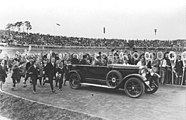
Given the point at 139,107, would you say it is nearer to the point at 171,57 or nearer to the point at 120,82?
the point at 120,82

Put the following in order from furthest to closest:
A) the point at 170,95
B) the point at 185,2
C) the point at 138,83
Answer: the point at 170,95 < the point at 138,83 < the point at 185,2

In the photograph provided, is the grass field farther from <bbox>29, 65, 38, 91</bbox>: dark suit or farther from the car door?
the car door

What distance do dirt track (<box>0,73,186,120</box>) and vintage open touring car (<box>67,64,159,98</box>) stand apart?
1.17ft

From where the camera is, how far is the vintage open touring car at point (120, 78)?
9.50 meters

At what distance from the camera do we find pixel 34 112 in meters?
8.28

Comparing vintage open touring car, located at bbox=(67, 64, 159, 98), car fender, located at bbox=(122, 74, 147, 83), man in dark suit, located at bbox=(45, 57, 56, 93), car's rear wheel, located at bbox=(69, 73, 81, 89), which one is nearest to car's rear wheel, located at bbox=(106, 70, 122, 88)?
vintage open touring car, located at bbox=(67, 64, 159, 98)

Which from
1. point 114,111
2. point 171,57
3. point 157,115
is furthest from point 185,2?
point 171,57

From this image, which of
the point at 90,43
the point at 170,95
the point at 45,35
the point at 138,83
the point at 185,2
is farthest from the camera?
the point at 90,43

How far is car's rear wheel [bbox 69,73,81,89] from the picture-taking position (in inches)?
455

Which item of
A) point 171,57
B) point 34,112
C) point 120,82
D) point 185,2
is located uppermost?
point 185,2

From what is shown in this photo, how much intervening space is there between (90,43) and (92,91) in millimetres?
40177

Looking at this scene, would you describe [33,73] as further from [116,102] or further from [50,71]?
[116,102]

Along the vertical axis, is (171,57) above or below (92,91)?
above

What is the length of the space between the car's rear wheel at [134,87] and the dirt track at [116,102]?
244 mm
